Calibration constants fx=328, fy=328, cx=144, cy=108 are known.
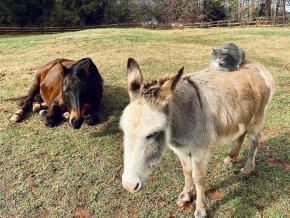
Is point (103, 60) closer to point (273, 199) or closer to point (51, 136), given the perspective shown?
point (51, 136)

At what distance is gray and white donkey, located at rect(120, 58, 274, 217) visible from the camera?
9.73ft

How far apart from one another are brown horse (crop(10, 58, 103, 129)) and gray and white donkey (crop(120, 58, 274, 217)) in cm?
235

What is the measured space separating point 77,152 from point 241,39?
12.8 meters

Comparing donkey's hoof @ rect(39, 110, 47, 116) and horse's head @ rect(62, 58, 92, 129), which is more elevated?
horse's head @ rect(62, 58, 92, 129)

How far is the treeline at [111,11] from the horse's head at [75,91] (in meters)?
30.7

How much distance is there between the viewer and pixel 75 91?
5.63 m

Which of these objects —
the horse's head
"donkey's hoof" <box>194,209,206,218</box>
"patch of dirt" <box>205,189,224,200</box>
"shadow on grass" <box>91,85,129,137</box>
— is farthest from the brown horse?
"donkey's hoof" <box>194,209,206,218</box>

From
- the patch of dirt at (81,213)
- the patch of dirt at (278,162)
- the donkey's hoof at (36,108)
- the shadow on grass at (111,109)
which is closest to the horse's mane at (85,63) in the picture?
the shadow on grass at (111,109)

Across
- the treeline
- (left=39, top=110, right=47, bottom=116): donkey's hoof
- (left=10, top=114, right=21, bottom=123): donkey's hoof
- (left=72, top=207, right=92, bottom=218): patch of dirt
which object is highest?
the treeline

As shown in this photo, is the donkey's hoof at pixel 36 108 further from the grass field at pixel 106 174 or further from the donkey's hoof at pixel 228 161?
the donkey's hoof at pixel 228 161

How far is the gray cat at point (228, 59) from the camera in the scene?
448 centimetres

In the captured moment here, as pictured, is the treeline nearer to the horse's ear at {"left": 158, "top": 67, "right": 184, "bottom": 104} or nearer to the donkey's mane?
the donkey's mane

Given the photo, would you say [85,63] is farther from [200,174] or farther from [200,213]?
[200,213]

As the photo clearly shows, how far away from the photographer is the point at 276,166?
4930mm
